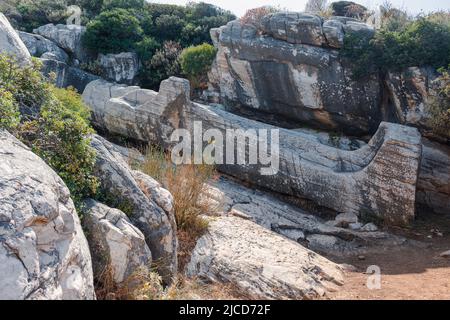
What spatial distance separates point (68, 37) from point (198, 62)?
463 cm

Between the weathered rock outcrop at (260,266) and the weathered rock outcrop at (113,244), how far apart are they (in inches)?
51.5

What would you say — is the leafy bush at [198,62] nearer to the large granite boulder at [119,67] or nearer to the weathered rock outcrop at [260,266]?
the large granite boulder at [119,67]

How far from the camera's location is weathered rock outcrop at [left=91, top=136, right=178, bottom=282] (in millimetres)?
5328

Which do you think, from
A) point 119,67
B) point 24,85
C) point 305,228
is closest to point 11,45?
point 24,85

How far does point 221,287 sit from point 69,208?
2.29m

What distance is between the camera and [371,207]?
9.17 metres

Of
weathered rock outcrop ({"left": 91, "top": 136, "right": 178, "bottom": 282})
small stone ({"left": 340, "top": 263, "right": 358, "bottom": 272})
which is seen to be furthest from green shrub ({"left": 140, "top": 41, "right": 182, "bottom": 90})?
weathered rock outcrop ({"left": 91, "top": 136, "right": 178, "bottom": 282})

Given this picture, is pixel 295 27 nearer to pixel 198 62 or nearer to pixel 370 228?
pixel 198 62

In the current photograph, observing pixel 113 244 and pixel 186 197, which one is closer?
pixel 113 244

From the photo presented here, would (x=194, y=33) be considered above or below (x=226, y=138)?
above

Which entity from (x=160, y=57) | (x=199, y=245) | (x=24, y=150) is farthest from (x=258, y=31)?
(x=24, y=150)

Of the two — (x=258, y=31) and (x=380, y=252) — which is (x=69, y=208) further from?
(x=258, y=31)

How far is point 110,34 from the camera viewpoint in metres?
15.8

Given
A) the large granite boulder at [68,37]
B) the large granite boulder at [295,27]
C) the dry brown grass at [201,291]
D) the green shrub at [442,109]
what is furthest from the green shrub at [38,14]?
the dry brown grass at [201,291]
